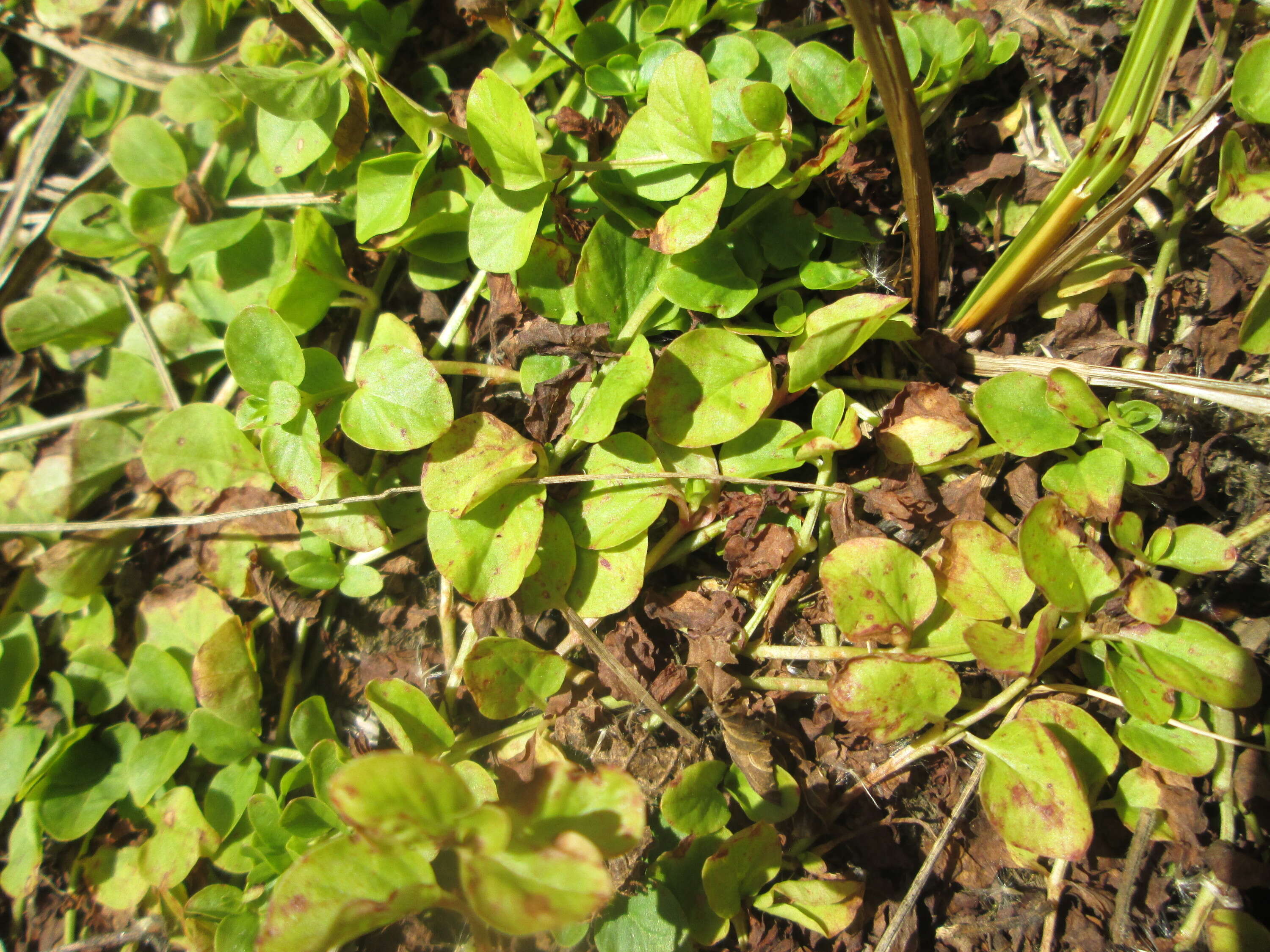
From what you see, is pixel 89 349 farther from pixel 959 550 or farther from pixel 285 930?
pixel 959 550

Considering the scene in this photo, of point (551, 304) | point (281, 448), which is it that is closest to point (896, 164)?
point (551, 304)

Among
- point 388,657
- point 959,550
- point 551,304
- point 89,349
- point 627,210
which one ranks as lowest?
point 388,657

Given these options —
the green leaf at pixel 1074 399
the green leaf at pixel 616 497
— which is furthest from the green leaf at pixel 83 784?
the green leaf at pixel 1074 399

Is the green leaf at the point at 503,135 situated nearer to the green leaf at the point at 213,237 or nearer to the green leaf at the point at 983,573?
the green leaf at the point at 213,237

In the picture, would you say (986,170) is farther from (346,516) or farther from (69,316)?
(69,316)

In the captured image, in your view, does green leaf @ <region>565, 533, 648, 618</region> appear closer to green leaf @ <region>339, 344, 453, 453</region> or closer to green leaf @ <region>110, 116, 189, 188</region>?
green leaf @ <region>339, 344, 453, 453</region>

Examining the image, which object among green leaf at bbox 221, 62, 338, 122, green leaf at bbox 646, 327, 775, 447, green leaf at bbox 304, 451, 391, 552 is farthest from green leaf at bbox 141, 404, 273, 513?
green leaf at bbox 646, 327, 775, 447
